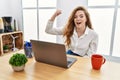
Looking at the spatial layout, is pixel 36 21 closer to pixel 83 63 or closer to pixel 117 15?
pixel 117 15

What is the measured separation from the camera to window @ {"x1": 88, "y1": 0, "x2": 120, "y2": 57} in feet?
7.66

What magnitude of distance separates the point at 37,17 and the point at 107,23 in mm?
1602

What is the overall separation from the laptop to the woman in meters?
0.42

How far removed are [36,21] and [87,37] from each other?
6.36ft

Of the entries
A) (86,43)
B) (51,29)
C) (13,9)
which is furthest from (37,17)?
(86,43)

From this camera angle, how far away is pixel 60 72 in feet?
3.27

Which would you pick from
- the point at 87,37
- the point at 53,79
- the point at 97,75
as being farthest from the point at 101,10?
the point at 53,79

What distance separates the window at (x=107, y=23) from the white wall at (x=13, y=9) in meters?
1.84

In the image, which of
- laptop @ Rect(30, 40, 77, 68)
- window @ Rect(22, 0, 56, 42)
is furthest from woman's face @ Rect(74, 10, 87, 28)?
window @ Rect(22, 0, 56, 42)

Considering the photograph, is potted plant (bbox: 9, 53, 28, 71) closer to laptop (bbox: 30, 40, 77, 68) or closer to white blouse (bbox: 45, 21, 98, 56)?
laptop (bbox: 30, 40, 77, 68)

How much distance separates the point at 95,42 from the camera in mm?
1546

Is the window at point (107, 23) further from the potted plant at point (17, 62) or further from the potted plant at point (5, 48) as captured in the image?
the potted plant at point (5, 48)

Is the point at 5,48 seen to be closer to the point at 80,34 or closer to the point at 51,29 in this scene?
the point at 51,29

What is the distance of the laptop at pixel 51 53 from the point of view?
3.35 feet
